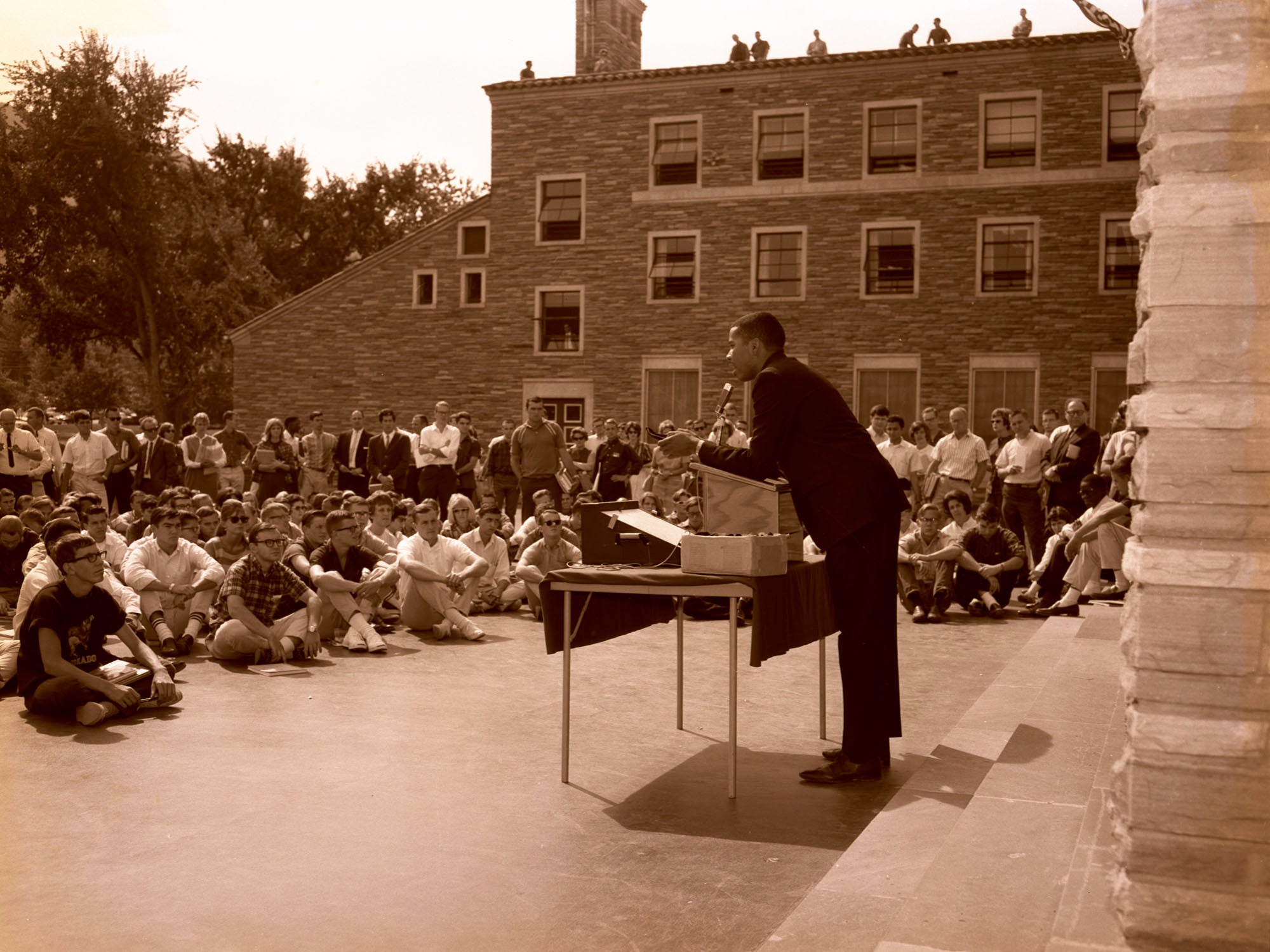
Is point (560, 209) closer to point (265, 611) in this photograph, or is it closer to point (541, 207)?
point (541, 207)

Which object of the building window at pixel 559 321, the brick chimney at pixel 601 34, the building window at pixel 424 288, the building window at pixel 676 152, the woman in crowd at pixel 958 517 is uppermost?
the brick chimney at pixel 601 34

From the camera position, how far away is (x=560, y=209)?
34781 millimetres

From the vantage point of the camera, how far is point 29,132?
39312 millimetres

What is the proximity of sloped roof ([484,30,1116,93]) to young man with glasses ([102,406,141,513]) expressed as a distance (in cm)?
1828

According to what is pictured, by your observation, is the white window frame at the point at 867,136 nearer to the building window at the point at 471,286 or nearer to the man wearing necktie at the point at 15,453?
the building window at the point at 471,286

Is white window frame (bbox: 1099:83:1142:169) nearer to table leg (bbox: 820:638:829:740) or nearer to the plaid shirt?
the plaid shirt

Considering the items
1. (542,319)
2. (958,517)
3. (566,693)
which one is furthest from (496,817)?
(542,319)

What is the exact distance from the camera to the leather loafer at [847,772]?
6316 mm

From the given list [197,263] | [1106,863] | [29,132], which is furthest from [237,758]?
[197,263]

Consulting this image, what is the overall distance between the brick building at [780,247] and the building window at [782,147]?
0.06 meters

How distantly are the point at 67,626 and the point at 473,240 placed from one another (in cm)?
2864

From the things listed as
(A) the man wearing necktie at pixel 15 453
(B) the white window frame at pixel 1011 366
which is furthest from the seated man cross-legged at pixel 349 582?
(B) the white window frame at pixel 1011 366

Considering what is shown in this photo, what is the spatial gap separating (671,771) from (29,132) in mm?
38393

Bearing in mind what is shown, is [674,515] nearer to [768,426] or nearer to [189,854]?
[768,426]
